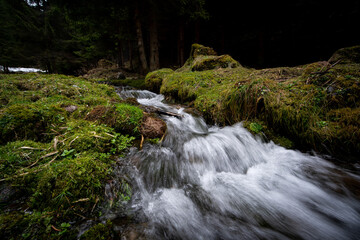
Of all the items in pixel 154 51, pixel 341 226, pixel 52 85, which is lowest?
pixel 341 226

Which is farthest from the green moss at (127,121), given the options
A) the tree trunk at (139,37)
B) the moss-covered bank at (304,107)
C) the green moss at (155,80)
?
the tree trunk at (139,37)

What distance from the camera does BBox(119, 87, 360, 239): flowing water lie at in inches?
64.7

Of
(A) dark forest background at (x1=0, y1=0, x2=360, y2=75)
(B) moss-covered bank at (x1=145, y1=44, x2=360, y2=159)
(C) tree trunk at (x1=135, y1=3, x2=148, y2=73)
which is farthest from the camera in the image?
(C) tree trunk at (x1=135, y1=3, x2=148, y2=73)

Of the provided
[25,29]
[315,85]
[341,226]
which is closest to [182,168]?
[341,226]

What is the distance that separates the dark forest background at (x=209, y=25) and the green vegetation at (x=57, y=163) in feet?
41.0

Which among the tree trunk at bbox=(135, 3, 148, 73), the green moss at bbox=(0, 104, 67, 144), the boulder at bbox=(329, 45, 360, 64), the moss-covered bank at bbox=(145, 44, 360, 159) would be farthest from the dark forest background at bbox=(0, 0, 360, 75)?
the green moss at bbox=(0, 104, 67, 144)

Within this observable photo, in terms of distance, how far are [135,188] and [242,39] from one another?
69.8 feet

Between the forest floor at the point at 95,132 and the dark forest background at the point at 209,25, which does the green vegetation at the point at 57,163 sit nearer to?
the forest floor at the point at 95,132

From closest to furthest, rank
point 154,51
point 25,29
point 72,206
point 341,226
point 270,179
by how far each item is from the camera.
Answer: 1. point 72,206
2. point 341,226
3. point 270,179
4. point 154,51
5. point 25,29

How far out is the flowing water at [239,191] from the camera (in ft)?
5.39

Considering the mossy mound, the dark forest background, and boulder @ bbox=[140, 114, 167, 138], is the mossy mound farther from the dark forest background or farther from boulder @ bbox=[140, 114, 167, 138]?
the dark forest background

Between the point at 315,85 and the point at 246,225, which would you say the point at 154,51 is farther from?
the point at 246,225

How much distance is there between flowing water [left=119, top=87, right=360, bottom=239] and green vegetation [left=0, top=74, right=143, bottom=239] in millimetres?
503

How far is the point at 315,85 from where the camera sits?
3205mm
